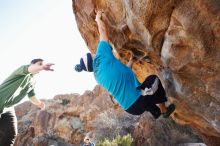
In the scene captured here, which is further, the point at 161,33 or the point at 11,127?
the point at 161,33

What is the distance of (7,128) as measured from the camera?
183 inches

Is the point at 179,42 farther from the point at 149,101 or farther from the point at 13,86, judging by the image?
the point at 13,86

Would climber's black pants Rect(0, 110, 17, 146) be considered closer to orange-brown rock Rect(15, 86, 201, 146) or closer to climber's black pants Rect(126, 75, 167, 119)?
climber's black pants Rect(126, 75, 167, 119)

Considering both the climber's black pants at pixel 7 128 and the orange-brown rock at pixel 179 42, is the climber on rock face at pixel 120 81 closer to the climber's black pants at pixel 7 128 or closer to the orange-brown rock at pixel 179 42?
the orange-brown rock at pixel 179 42

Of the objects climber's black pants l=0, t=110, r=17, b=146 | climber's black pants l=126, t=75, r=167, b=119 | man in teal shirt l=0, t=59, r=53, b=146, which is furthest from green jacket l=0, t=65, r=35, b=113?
climber's black pants l=126, t=75, r=167, b=119

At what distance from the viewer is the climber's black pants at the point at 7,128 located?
15.1ft

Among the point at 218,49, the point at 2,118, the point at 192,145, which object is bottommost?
the point at 192,145

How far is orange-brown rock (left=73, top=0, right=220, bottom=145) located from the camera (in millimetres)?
4738

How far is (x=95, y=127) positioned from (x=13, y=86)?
25.9 metres

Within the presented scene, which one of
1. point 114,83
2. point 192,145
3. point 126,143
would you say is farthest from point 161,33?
point 126,143

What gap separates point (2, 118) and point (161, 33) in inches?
132

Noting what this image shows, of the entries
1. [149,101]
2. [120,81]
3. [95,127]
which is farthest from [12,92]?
[95,127]

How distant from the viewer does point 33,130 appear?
35.6m

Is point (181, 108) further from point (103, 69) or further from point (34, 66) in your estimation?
point (34, 66)
